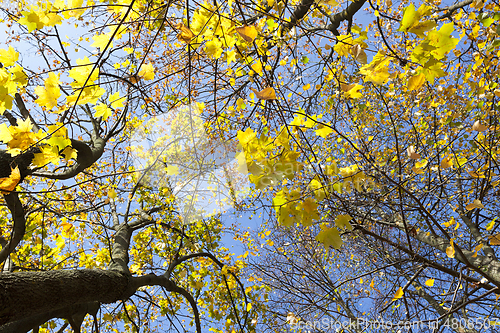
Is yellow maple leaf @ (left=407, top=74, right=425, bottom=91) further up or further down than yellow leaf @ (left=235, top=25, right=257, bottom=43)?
further down

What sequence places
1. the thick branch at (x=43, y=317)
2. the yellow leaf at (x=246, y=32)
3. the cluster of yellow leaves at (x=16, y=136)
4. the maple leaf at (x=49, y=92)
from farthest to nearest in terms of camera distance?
the thick branch at (x=43, y=317) → the cluster of yellow leaves at (x=16, y=136) → the maple leaf at (x=49, y=92) → the yellow leaf at (x=246, y=32)

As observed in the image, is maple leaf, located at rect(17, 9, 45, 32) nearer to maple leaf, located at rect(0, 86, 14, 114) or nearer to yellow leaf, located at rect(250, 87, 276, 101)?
maple leaf, located at rect(0, 86, 14, 114)

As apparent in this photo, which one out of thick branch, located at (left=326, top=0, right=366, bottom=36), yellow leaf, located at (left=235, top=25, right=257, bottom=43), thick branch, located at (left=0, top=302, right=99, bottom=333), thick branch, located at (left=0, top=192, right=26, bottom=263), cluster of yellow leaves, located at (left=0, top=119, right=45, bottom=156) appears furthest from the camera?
thick branch, located at (left=326, top=0, right=366, bottom=36)

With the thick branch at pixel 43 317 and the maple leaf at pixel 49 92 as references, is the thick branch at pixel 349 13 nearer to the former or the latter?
the maple leaf at pixel 49 92

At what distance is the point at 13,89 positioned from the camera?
46.1 inches

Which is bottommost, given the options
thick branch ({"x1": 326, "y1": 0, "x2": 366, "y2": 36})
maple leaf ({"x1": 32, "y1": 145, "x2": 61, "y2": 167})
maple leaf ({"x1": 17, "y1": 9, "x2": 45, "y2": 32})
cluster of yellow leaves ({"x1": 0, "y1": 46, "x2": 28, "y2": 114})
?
maple leaf ({"x1": 32, "y1": 145, "x2": 61, "y2": 167})

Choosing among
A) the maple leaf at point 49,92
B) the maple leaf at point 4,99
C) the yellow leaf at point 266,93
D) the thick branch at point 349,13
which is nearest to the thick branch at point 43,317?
the maple leaf at point 4,99

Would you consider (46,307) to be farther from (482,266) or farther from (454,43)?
(482,266)

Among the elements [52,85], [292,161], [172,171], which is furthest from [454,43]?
[172,171]

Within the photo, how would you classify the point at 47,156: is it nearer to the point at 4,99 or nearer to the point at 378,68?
the point at 4,99

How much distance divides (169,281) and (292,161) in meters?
2.29

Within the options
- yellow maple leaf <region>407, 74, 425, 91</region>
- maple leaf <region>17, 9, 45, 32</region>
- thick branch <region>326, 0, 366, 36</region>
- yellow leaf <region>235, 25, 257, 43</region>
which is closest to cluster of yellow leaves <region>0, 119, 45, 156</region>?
maple leaf <region>17, 9, 45, 32</region>

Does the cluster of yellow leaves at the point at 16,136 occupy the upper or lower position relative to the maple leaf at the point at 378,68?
upper

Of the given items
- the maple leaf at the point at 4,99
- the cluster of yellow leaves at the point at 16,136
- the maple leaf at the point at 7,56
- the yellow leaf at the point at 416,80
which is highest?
the maple leaf at the point at 7,56
